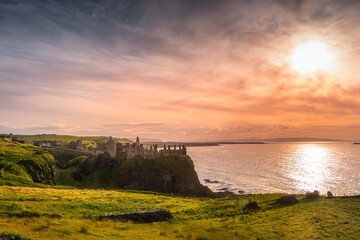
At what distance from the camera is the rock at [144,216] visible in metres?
25.7

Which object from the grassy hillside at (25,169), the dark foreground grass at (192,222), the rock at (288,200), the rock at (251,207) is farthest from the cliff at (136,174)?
the dark foreground grass at (192,222)

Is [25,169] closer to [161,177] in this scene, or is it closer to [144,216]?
[161,177]

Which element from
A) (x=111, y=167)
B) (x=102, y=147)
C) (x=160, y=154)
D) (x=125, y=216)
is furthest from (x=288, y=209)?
(x=102, y=147)

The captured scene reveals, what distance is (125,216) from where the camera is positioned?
85.8ft

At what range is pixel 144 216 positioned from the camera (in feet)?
90.2

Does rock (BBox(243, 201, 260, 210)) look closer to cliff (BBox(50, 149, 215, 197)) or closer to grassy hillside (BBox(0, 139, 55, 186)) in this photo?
cliff (BBox(50, 149, 215, 197))

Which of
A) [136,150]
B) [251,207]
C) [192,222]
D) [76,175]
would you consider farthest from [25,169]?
[251,207]

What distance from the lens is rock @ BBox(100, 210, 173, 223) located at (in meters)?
25.7

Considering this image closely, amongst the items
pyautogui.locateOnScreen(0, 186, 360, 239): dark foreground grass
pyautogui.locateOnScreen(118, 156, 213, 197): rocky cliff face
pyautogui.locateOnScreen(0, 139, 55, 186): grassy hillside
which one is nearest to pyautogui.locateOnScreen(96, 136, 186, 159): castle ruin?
pyautogui.locateOnScreen(118, 156, 213, 197): rocky cliff face

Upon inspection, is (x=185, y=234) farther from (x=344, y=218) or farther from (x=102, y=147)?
(x=102, y=147)

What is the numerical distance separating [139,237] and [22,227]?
9.64 m

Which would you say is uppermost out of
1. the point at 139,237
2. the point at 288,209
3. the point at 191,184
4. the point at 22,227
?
the point at 22,227

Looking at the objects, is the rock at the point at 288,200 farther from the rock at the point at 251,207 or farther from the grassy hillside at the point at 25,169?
the grassy hillside at the point at 25,169

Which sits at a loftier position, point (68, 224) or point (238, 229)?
point (68, 224)
